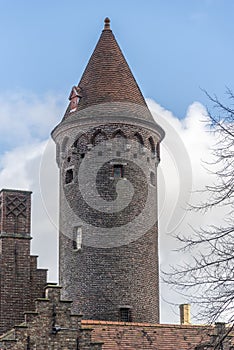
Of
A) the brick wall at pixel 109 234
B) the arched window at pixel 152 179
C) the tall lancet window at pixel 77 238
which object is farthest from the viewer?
the arched window at pixel 152 179

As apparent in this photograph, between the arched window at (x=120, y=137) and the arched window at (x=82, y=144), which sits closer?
the arched window at (x=120, y=137)

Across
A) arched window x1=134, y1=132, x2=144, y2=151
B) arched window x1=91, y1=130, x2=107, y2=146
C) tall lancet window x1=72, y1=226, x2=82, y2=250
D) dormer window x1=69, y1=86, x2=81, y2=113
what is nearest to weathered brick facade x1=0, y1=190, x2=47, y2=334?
tall lancet window x1=72, y1=226, x2=82, y2=250

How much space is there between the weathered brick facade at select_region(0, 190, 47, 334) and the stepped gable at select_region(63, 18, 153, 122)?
10.8m

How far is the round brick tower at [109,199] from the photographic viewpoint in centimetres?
4316

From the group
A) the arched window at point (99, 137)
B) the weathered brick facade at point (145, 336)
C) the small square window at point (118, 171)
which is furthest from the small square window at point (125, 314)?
the arched window at point (99, 137)

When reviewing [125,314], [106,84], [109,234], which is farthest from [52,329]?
[106,84]

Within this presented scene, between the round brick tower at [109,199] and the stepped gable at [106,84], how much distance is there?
0.06 m

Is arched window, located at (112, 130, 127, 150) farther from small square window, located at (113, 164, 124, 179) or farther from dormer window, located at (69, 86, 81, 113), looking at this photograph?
dormer window, located at (69, 86, 81, 113)

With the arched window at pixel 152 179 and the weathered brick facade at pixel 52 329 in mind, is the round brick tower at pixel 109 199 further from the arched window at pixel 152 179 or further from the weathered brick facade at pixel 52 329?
the weathered brick facade at pixel 52 329

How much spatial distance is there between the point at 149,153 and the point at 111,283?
697 centimetres

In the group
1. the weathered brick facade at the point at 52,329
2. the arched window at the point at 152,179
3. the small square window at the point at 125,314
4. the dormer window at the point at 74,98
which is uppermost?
the dormer window at the point at 74,98

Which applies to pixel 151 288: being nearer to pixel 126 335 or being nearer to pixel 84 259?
pixel 84 259

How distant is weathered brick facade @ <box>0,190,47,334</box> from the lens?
35656mm

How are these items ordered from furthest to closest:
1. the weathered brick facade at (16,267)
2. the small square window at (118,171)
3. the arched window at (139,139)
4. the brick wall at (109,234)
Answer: the arched window at (139,139)
the small square window at (118,171)
the brick wall at (109,234)
the weathered brick facade at (16,267)
